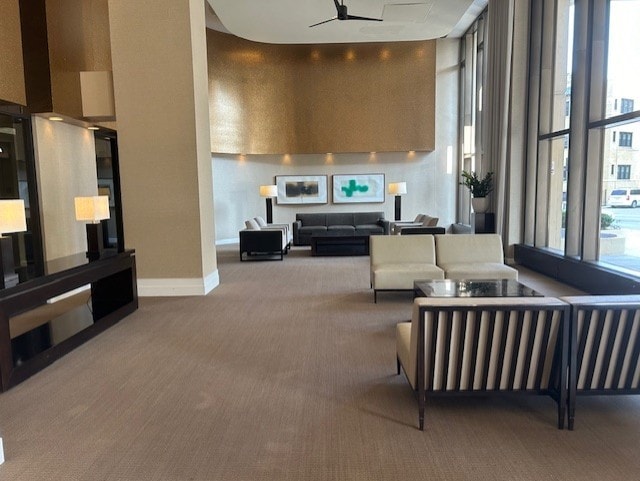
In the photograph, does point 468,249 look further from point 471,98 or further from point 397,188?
point 471,98

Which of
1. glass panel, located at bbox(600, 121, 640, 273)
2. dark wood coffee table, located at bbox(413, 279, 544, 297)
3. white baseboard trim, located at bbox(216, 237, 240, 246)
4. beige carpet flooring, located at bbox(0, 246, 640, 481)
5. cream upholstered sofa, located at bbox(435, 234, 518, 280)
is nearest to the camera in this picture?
beige carpet flooring, located at bbox(0, 246, 640, 481)

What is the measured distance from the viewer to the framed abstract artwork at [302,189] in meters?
13.7

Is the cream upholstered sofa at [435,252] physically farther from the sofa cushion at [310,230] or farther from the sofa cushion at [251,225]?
the sofa cushion at [310,230]

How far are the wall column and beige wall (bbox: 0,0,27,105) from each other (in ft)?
3.82

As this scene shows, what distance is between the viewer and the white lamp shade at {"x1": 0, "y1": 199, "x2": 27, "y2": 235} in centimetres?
377

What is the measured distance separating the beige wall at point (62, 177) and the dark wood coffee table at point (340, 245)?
15.4 feet

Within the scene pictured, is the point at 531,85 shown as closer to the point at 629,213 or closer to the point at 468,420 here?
the point at 629,213

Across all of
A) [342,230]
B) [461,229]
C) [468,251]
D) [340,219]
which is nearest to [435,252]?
[468,251]

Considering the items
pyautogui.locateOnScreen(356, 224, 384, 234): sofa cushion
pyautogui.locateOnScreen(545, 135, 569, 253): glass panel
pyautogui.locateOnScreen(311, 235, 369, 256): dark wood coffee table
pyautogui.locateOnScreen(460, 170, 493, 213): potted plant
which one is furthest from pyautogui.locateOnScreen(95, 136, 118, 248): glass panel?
pyautogui.locateOnScreen(545, 135, 569, 253): glass panel

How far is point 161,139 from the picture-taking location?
6.46 meters

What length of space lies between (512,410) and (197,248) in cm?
484

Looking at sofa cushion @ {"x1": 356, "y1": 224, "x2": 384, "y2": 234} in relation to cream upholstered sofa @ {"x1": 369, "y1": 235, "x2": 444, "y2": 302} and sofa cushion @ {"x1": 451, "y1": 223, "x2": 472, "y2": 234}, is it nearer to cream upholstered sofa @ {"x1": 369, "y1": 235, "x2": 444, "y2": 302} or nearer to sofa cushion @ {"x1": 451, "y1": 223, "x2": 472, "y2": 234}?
sofa cushion @ {"x1": 451, "y1": 223, "x2": 472, "y2": 234}

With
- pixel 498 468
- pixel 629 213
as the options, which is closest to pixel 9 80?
pixel 498 468

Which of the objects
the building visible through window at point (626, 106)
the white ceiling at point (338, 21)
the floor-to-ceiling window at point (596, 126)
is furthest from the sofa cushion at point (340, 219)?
the building visible through window at point (626, 106)
